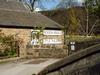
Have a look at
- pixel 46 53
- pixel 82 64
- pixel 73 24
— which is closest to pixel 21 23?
pixel 46 53

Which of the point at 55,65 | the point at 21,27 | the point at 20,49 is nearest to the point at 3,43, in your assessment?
the point at 20,49

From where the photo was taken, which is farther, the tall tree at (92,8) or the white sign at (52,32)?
the tall tree at (92,8)

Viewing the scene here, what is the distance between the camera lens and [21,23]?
32.9 metres

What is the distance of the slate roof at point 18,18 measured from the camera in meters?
32.0

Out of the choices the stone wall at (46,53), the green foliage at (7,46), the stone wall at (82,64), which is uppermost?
the stone wall at (82,64)

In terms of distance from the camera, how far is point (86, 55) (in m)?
4.46

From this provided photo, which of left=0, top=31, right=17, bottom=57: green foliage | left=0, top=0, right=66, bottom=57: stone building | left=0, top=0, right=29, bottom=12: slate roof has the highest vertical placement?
left=0, top=0, right=29, bottom=12: slate roof

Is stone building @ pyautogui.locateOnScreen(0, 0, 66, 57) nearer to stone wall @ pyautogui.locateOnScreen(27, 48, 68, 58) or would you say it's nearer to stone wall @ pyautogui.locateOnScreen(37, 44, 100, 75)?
stone wall @ pyautogui.locateOnScreen(27, 48, 68, 58)

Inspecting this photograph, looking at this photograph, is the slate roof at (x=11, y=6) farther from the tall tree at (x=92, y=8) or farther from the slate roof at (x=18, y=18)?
the tall tree at (x=92, y=8)

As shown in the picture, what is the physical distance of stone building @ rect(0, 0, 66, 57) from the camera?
1208 inches

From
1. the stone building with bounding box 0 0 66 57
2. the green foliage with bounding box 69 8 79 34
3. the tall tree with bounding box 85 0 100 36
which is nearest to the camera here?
the stone building with bounding box 0 0 66 57

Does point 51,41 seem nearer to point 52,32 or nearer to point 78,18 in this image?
point 52,32

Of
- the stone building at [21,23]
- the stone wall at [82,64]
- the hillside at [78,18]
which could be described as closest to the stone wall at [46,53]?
the stone building at [21,23]

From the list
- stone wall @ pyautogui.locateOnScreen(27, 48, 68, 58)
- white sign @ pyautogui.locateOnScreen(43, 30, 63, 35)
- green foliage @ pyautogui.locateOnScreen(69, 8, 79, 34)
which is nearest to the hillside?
green foliage @ pyautogui.locateOnScreen(69, 8, 79, 34)
